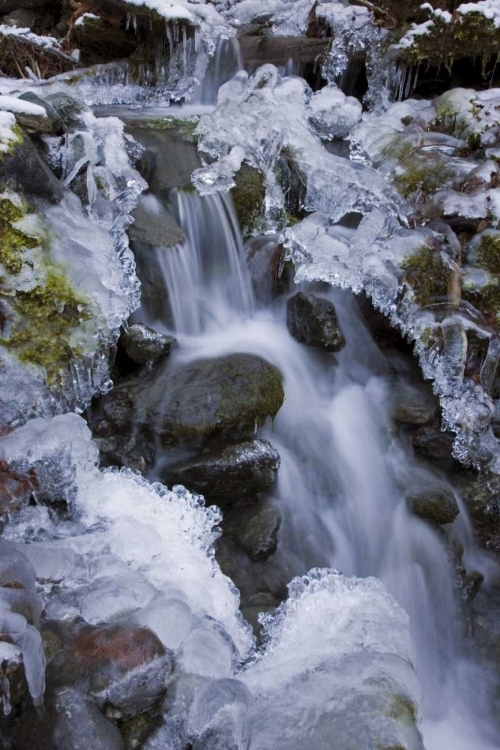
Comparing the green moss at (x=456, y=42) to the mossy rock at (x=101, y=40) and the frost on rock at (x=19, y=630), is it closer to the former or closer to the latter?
the mossy rock at (x=101, y=40)

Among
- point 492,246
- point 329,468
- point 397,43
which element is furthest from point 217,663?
point 397,43

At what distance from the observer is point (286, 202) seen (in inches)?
231

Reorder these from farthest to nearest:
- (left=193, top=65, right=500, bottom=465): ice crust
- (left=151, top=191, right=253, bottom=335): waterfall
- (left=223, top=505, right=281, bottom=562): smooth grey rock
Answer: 1. (left=151, top=191, right=253, bottom=335): waterfall
2. (left=193, top=65, right=500, bottom=465): ice crust
3. (left=223, top=505, right=281, bottom=562): smooth grey rock

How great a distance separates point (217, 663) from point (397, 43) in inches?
294

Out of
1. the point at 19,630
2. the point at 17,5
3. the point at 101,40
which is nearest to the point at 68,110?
the point at 101,40

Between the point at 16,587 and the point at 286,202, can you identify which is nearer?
the point at 16,587

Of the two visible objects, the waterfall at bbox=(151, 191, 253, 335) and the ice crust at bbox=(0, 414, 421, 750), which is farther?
the waterfall at bbox=(151, 191, 253, 335)

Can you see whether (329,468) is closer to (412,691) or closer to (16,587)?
(412,691)

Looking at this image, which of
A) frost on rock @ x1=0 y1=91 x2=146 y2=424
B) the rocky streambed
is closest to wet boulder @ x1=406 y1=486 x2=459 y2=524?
the rocky streambed

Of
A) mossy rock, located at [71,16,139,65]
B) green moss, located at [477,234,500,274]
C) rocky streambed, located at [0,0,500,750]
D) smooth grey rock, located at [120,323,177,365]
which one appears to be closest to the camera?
rocky streambed, located at [0,0,500,750]

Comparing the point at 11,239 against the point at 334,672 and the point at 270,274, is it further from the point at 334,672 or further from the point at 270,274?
the point at 334,672

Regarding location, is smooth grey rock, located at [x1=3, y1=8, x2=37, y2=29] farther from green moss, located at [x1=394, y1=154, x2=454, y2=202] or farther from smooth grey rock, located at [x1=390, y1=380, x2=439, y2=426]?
smooth grey rock, located at [x1=390, y1=380, x2=439, y2=426]

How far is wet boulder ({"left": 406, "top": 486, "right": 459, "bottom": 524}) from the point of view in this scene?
414 centimetres

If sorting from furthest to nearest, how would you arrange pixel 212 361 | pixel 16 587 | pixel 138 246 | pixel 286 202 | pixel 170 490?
pixel 286 202, pixel 138 246, pixel 212 361, pixel 170 490, pixel 16 587
